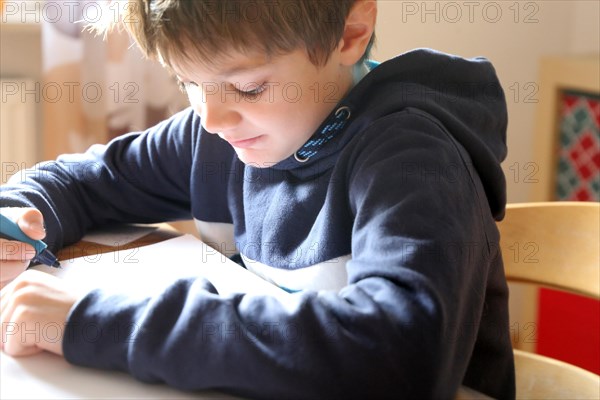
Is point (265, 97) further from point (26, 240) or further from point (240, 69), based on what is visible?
point (26, 240)

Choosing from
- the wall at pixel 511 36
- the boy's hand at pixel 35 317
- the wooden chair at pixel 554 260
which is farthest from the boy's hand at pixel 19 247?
the wall at pixel 511 36

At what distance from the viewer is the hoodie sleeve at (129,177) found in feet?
3.53

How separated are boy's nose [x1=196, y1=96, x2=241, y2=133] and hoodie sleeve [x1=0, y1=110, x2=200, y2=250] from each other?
28 cm

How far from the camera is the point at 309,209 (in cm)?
89

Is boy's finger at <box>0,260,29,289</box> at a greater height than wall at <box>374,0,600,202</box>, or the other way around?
wall at <box>374,0,600,202</box>

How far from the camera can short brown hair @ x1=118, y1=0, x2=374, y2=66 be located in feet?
2.40

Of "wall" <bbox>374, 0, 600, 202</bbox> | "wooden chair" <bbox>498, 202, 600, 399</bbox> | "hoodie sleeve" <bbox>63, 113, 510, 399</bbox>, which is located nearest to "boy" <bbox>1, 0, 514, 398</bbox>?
"hoodie sleeve" <bbox>63, 113, 510, 399</bbox>

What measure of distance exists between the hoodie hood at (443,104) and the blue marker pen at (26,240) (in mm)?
268

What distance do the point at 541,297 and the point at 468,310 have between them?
4.31ft

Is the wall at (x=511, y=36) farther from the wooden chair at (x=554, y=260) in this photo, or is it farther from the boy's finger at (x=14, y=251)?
the boy's finger at (x=14, y=251)

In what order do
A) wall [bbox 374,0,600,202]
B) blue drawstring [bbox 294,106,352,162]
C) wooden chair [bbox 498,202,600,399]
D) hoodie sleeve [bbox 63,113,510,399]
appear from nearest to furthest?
1. hoodie sleeve [bbox 63,113,510,399]
2. blue drawstring [bbox 294,106,352,162]
3. wooden chair [bbox 498,202,600,399]
4. wall [bbox 374,0,600,202]

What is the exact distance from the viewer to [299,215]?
35.5 inches

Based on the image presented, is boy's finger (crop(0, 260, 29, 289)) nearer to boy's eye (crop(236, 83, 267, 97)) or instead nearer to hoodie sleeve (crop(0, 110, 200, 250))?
hoodie sleeve (crop(0, 110, 200, 250))

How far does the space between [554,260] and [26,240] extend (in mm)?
650
